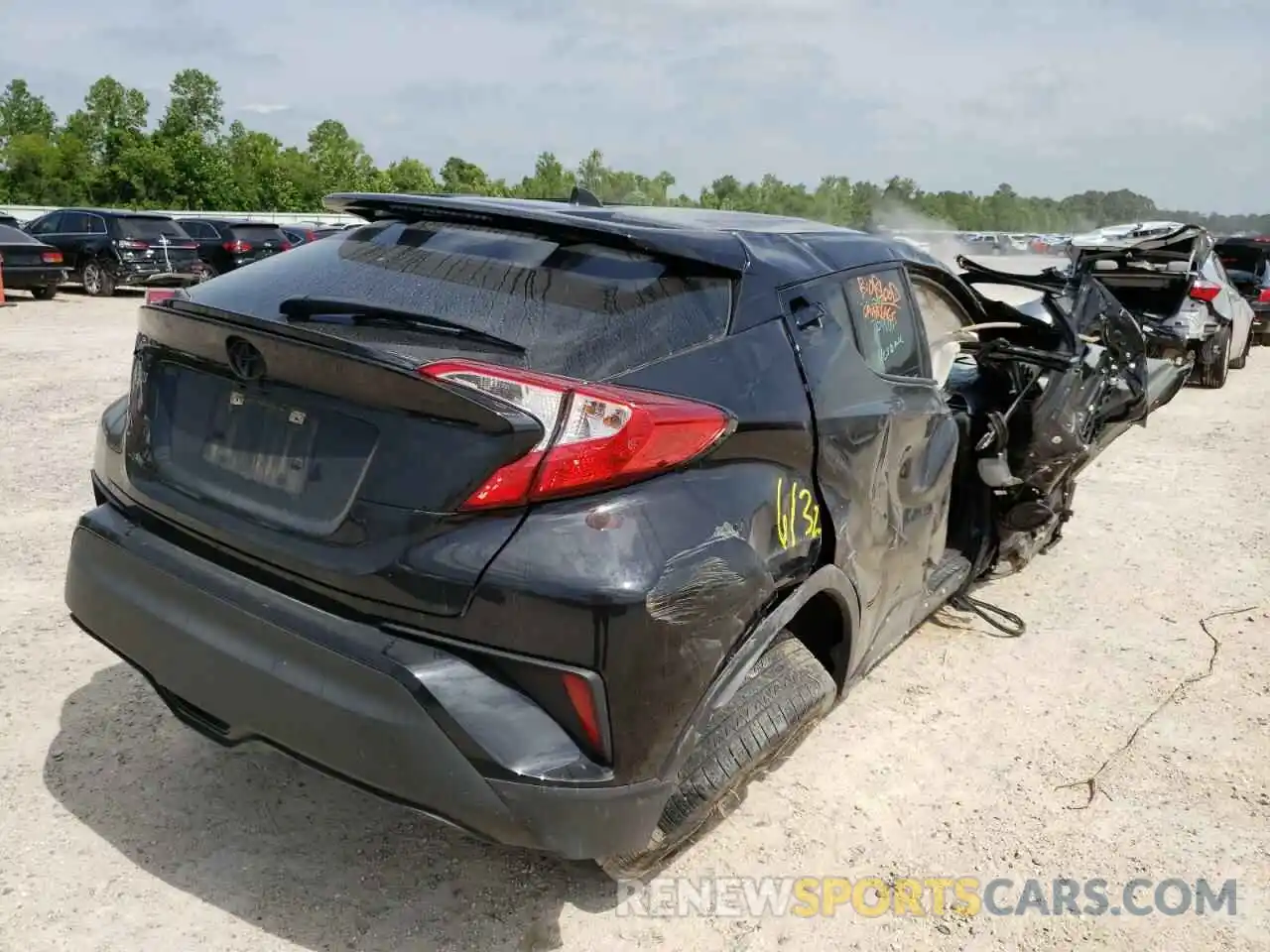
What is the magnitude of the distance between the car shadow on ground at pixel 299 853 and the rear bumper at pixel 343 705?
0.79 feet

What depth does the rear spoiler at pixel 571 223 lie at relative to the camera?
2.51 meters

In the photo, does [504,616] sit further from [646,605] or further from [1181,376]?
[1181,376]

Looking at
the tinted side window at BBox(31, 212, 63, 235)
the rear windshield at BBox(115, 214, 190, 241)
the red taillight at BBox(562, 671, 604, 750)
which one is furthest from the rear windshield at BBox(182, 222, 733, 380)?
the tinted side window at BBox(31, 212, 63, 235)

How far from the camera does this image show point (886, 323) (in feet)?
10.7

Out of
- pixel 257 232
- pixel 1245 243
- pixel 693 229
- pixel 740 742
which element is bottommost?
pixel 740 742

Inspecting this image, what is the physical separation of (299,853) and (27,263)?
17.0 metres

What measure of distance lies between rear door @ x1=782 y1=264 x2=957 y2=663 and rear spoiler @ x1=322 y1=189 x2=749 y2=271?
231 mm

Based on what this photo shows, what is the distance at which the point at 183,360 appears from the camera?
260 cm

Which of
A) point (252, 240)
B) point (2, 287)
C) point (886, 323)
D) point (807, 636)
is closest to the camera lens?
point (807, 636)

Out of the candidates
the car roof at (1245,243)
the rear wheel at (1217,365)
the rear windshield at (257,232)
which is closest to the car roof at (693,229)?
the rear wheel at (1217,365)

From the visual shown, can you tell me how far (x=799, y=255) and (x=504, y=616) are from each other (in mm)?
1391

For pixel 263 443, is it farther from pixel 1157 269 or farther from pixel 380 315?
pixel 1157 269

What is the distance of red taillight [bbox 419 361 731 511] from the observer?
2.06 metres

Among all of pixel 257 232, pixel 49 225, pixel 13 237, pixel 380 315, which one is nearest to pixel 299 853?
pixel 380 315
